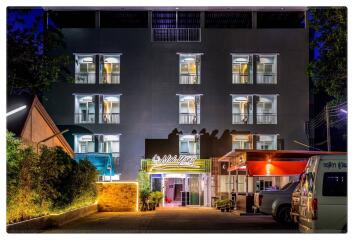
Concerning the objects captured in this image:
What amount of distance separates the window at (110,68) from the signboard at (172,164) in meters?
5.55

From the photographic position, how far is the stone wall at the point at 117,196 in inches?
1233

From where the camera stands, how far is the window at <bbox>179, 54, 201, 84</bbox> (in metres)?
42.5

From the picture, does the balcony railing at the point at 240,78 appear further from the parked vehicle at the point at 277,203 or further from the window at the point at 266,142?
the parked vehicle at the point at 277,203

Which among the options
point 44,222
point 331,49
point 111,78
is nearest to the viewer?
point 44,222

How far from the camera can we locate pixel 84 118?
41969mm

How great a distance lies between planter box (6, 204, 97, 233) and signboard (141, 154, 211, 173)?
1564 centimetres

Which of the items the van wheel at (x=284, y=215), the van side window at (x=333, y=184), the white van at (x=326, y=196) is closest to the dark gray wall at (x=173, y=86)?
the van wheel at (x=284, y=215)

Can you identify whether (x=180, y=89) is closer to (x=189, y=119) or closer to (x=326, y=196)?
(x=189, y=119)

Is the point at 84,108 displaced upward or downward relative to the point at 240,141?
upward

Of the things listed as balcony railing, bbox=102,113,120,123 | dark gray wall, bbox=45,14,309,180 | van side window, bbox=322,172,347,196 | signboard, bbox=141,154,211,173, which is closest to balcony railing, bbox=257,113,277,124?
dark gray wall, bbox=45,14,309,180

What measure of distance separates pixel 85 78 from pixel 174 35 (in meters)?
6.27

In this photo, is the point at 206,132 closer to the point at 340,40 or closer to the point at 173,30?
the point at 173,30

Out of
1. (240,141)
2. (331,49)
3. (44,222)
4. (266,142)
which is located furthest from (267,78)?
(44,222)

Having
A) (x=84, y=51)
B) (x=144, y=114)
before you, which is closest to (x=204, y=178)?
(x=144, y=114)
